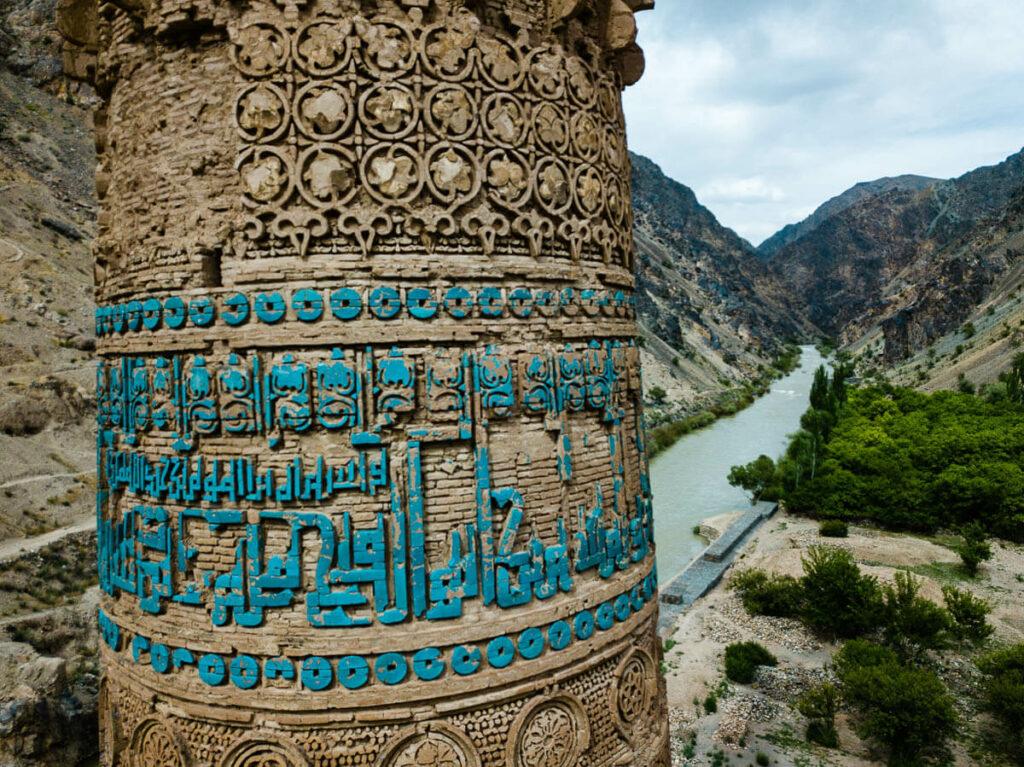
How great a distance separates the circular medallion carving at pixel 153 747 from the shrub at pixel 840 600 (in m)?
15.4

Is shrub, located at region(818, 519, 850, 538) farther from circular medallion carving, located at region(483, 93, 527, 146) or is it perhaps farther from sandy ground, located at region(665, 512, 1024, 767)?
circular medallion carving, located at region(483, 93, 527, 146)

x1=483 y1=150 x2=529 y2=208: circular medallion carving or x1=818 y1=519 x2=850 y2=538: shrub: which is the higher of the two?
x1=483 y1=150 x2=529 y2=208: circular medallion carving

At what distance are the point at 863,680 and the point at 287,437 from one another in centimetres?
1248

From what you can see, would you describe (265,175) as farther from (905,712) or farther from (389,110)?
(905,712)

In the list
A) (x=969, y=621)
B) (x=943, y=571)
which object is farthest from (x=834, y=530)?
(x=969, y=621)

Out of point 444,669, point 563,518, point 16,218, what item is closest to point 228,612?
point 444,669

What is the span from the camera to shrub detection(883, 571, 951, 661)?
47.9 ft

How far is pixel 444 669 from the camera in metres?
4.89

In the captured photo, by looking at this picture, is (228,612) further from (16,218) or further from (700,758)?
(16,218)

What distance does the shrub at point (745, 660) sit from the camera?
14.5m

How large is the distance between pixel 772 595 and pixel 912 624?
3.62m

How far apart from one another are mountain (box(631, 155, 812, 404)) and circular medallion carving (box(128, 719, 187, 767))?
1973 inches

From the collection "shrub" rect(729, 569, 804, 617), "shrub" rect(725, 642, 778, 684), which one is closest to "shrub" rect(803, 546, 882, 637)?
"shrub" rect(729, 569, 804, 617)

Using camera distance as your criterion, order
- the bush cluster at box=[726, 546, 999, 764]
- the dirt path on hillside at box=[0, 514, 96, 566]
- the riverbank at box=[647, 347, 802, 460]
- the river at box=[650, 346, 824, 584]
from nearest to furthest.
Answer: the bush cluster at box=[726, 546, 999, 764], the dirt path on hillside at box=[0, 514, 96, 566], the river at box=[650, 346, 824, 584], the riverbank at box=[647, 347, 802, 460]
